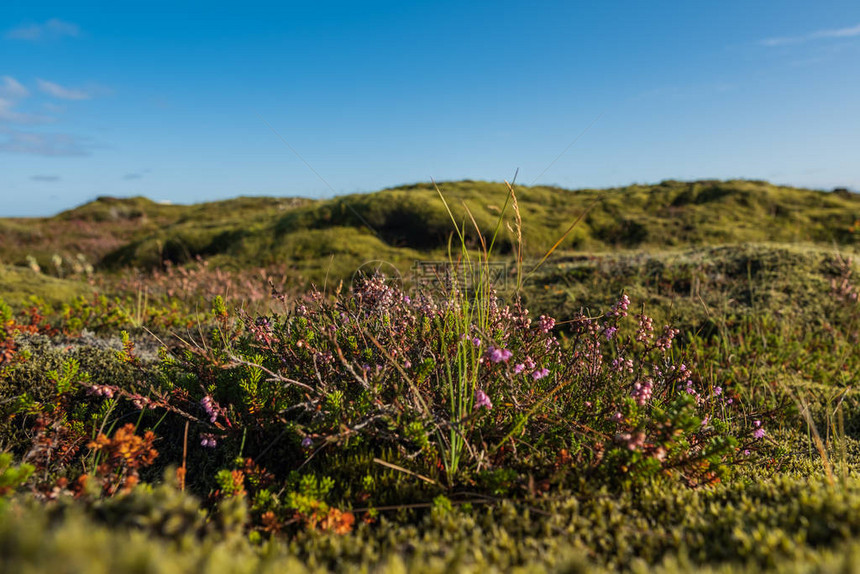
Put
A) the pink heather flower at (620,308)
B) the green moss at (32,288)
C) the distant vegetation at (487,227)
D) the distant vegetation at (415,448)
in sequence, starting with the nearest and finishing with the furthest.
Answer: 1. the distant vegetation at (415,448)
2. the pink heather flower at (620,308)
3. the green moss at (32,288)
4. the distant vegetation at (487,227)

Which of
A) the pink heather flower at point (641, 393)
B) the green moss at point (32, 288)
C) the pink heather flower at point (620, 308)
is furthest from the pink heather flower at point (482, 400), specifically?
the green moss at point (32, 288)

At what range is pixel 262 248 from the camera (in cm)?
1456

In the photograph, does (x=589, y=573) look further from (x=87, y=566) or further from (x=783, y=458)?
(x=783, y=458)

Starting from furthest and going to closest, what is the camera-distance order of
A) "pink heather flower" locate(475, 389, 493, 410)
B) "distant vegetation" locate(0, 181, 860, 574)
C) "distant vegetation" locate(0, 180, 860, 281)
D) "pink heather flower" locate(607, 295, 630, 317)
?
"distant vegetation" locate(0, 180, 860, 281) < "pink heather flower" locate(607, 295, 630, 317) < "pink heather flower" locate(475, 389, 493, 410) < "distant vegetation" locate(0, 181, 860, 574)

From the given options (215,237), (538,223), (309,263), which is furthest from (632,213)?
(215,237)

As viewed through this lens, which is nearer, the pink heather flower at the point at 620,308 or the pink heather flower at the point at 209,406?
the pink heather flower at the point at 209,406

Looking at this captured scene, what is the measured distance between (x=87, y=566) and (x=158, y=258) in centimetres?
1759

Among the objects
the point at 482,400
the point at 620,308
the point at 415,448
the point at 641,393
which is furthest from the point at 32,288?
the point at 641,393

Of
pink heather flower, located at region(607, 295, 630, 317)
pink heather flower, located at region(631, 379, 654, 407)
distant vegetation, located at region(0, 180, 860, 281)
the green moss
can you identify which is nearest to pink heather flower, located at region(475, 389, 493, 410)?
pink heather flower, located at region(631, 379, 654, 407)

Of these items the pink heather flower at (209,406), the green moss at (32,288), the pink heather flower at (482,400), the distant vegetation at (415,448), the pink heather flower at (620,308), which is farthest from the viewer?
the green moss at (32,288)

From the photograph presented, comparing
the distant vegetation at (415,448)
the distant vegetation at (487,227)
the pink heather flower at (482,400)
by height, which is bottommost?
the distant vegetation at (415,448)

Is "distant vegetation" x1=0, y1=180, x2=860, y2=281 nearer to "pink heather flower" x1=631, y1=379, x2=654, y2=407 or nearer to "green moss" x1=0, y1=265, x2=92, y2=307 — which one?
"green moss" x1=0, y1=265, x2=92, y2=307

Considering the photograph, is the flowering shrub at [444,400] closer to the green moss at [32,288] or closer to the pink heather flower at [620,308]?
the pink heather flower at [620,308]

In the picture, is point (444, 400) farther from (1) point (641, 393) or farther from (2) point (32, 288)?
(2) point (32, 288)
